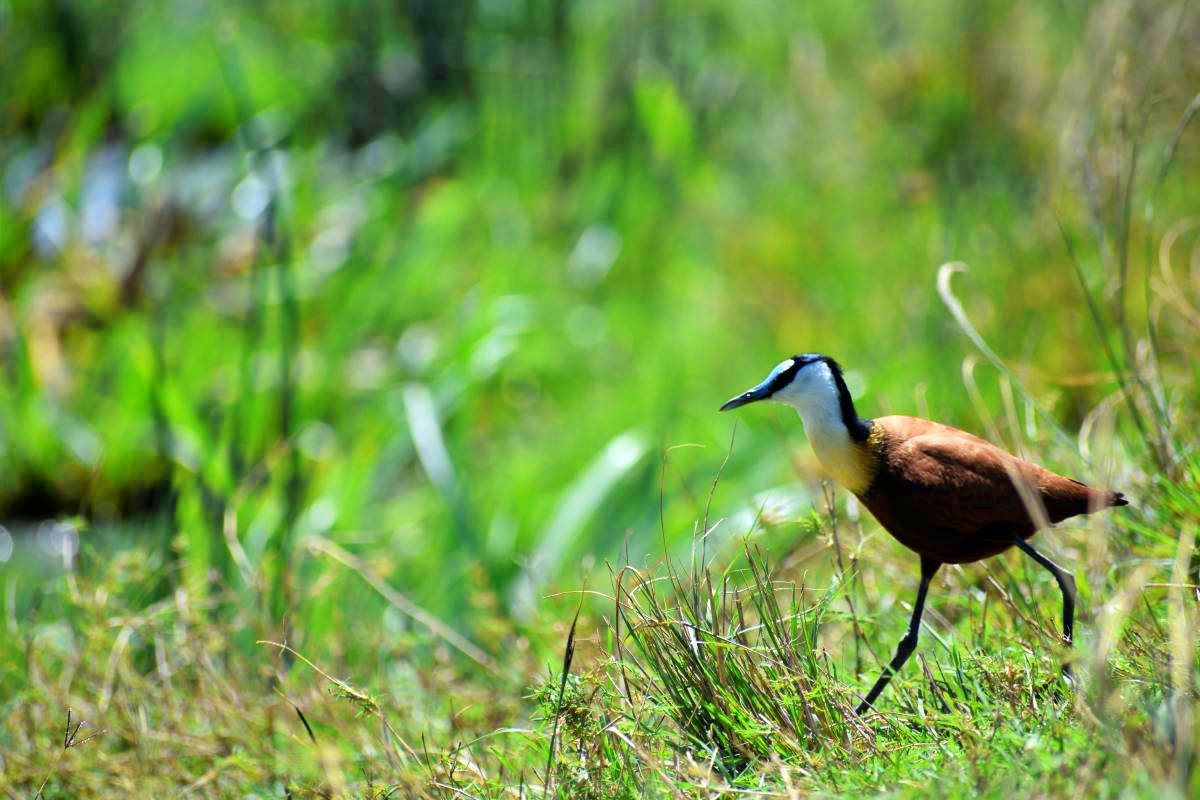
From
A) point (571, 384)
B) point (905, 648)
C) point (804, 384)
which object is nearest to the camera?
point (804, 384)

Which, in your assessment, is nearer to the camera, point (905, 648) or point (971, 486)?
point (971, 486)

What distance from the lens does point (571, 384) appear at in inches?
160

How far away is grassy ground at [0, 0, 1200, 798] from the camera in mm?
1637

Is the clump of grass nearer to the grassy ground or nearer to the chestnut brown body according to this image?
the grassy ground

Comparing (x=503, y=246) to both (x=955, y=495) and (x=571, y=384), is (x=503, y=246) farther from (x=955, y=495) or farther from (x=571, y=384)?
(x=955, y=495)

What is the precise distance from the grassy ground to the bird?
0.33 feet

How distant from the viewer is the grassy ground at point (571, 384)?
1.64 metres

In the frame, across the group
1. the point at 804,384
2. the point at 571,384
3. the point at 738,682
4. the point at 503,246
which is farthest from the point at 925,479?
the point at 503,246

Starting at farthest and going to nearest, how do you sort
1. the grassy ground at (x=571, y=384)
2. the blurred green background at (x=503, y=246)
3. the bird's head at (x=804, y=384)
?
1. the blurred green background at (x=503, y=246)
2. the grassy ground at (x=571, y=384)
3. the bird's head at (x=804, y=384)

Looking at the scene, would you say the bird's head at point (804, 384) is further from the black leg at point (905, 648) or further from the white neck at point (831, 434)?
the black leg at point (905, 648)

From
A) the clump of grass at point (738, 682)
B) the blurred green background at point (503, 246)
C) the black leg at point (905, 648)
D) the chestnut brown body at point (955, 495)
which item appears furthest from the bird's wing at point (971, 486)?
the blurred green background at point (503, 246)

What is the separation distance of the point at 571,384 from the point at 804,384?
260cm

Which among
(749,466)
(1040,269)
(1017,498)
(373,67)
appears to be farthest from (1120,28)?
(373,67)

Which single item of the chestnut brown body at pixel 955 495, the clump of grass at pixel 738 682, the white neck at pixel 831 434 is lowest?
the clump of grass at pixel 738 682
